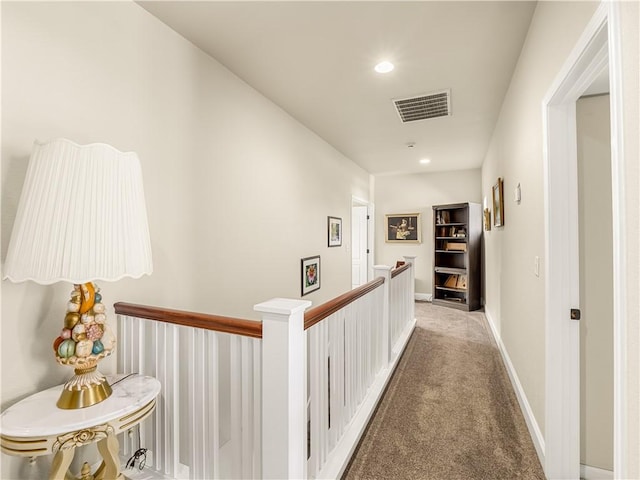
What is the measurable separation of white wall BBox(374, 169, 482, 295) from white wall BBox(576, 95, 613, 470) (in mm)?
4562

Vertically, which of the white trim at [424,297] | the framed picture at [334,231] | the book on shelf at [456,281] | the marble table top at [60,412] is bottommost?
the white trim at [424,297]

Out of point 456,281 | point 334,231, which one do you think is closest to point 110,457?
point 334,231

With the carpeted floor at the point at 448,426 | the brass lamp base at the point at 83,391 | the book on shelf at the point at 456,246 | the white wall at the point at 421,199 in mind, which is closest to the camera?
the brass lamp base at the point at 83,391

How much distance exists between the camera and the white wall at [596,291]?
1.60m

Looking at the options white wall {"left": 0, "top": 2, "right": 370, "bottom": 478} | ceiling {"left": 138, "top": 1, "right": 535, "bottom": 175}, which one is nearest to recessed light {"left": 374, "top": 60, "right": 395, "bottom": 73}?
ceiling {"left": 138, "top": 1, "right": 535, "bottom": 175}

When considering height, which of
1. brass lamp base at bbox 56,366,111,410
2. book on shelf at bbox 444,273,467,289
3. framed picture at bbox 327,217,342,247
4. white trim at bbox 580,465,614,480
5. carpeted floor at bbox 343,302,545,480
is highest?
framed picture at bbox 327,217,342,247

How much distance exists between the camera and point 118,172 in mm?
1204

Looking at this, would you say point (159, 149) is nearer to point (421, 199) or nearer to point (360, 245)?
point (360, 245)

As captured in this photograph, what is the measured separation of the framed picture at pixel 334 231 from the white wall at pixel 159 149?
97 cm

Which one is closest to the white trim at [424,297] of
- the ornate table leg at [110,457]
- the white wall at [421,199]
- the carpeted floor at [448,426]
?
the white wall at [421,199]

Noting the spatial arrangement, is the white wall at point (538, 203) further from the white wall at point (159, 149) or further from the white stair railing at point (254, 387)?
the white wall at point (159, 149)

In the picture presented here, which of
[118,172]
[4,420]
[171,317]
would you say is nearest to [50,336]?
[4,420]

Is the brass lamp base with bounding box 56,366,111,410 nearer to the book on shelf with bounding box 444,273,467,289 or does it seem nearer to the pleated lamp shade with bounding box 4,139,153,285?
the pleated lamp shade with bounding box 4,139,153,285

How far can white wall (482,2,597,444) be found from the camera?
1.50 m
